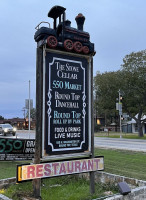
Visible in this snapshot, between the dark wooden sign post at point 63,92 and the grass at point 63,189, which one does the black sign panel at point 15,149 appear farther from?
the dark wooden sign post at point 63,92

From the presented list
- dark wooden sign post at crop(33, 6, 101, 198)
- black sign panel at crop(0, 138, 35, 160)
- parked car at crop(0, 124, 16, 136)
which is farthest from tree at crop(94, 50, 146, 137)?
dark wooden sign post at crop(33, 6, 101, 198)

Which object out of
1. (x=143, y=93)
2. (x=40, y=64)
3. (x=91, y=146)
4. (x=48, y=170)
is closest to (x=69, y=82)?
(x=40, y=64)

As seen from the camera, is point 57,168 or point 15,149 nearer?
point 57,168

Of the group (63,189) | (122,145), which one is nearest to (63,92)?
(63,189)

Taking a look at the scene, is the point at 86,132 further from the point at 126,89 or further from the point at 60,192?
the point at 126,89

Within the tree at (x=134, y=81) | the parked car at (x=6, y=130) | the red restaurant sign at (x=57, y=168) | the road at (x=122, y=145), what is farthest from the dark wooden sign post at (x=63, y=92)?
the parked car at (x=6, y=130)

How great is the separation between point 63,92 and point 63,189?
2564mm

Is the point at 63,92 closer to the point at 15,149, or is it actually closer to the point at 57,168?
the point at 57,168

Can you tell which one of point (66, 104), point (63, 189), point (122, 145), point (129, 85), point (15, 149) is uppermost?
point (129, 85)

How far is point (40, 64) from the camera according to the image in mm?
5453

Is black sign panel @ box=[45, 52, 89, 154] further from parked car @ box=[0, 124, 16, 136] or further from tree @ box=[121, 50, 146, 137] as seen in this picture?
parked car @ box=[0, 124, 16, 136]

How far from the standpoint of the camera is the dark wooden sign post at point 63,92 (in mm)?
5395

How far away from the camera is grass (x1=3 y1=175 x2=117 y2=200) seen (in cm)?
568

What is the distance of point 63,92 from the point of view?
18.9 ft
